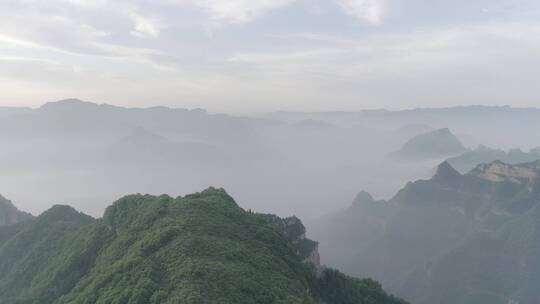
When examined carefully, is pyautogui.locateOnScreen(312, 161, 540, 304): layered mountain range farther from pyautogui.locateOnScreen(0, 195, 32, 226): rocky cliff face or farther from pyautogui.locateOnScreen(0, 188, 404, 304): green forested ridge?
pyautogui.locateOnScreen(0, 195, 32, 226): rocky cliff face

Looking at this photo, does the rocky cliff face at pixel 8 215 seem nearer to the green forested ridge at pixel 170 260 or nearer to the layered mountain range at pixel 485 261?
the green forested ridge at pixel 170 260

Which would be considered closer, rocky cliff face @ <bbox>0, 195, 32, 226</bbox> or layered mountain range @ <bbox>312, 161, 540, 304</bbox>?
rocky cliff face @ <bbox>0, 195, 32, 226</bbox>

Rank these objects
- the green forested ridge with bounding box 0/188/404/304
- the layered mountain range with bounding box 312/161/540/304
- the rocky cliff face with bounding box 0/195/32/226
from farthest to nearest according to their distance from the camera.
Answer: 1. the layered mountain range with bounding box 312/161/540/304
2. the rocky cliff face with bounding box 0/195/32/226
3. the green forested ridge with bounding box 0/188/404/304

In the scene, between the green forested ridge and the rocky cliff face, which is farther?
Result: the rocky cliff face

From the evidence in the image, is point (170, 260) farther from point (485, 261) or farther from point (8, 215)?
point (485, 261)

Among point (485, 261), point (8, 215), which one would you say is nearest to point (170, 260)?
point (8, 215)

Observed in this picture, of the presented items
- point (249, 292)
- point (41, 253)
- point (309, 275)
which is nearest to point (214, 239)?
point (249, 292)

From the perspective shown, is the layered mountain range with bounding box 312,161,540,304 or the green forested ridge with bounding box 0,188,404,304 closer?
→ the green forested ridge with bounding box 0,188,404,304

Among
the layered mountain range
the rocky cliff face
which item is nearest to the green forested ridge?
the rocky cliff face

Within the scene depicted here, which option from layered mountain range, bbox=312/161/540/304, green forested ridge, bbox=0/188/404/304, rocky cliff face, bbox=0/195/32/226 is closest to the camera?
green forested ridge, bbox=0/188/404/304

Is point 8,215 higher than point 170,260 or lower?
lower

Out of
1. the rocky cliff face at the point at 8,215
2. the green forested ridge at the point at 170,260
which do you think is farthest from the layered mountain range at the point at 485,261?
the rocky cliff face at the point at 8,215
